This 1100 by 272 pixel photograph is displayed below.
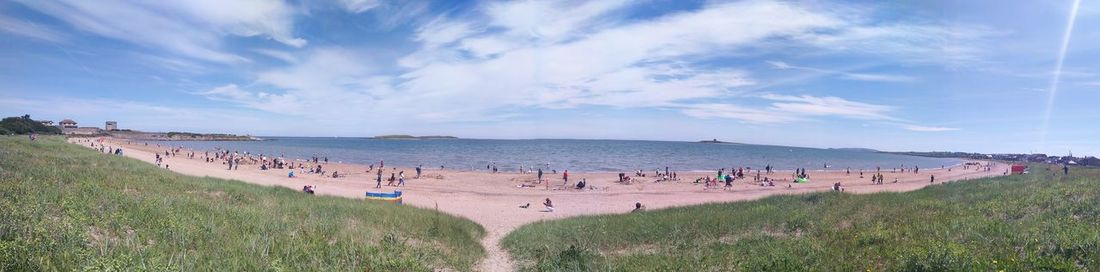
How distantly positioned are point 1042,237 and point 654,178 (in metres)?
40.4

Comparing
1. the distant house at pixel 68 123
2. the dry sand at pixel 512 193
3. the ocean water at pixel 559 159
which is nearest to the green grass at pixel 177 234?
the dry sand at pixel 512 193

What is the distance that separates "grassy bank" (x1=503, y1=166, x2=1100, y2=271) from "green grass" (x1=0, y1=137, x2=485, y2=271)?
310cm

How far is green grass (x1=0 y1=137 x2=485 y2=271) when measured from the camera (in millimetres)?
6027

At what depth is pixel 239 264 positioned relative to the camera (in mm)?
6867

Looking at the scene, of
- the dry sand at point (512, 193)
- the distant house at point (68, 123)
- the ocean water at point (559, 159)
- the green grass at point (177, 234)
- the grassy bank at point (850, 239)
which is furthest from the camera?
the distant house at point (68, 123)

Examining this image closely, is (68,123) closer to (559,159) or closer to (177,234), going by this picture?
(559,159)

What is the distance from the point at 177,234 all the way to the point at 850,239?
39.8ft

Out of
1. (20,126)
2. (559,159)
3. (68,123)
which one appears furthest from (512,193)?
(68,123)

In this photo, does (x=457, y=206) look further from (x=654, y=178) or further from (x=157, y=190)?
(x=654, y=178)

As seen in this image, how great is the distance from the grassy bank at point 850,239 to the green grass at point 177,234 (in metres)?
3.10

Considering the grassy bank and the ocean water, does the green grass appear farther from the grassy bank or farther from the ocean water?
the ocean water

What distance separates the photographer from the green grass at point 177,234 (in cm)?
603

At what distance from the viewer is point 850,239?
10078 millimetres

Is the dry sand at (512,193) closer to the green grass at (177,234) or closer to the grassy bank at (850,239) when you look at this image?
the grassy bank at (850,239)
